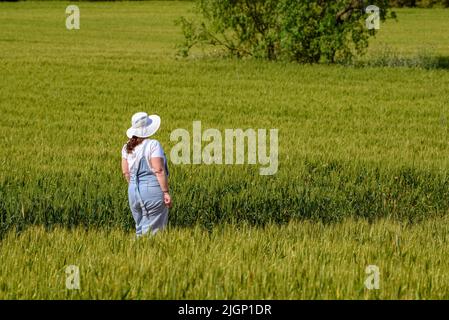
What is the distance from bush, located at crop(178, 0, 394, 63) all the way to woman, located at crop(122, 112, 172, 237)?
1815cm

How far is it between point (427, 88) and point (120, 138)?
1003cm

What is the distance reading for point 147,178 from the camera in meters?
7.84

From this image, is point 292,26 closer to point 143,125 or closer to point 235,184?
point 235,184

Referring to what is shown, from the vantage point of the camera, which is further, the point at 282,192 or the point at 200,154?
the point at 200,154

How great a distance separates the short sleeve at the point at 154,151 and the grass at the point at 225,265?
65 cm

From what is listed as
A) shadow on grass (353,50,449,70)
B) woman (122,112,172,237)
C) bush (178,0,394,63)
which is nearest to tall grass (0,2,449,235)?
bush (178,0,394,63)

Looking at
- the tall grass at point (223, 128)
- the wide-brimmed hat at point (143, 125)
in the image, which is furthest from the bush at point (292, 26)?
the wide-brimmed hat at point (143, 125)

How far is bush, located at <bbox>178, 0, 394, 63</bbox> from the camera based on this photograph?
25.8m

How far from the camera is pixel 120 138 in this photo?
1474 cm

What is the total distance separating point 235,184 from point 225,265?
14.6ft

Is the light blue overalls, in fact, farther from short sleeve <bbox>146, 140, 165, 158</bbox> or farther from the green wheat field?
the green wheat field

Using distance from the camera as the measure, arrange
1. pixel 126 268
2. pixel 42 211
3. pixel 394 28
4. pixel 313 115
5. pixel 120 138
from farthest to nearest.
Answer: pixel 394 28, pixel 313 115, pixel 120 138, pixel 42 211, pixel 126 268

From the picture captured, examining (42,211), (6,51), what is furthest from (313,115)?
(6,51)
